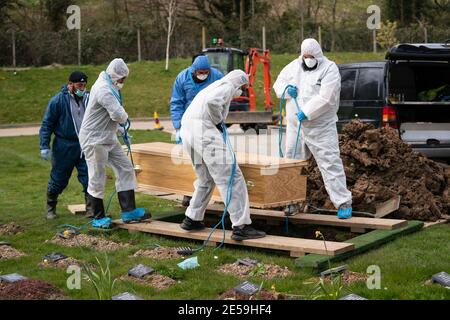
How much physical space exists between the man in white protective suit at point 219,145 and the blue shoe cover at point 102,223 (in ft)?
5.26

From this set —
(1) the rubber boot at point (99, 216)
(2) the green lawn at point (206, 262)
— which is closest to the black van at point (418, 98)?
(2) the green lawn at point (206, 262)

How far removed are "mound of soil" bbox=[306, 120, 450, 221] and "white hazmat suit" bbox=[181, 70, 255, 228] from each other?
5.83 ft

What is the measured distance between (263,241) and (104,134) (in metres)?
2.38

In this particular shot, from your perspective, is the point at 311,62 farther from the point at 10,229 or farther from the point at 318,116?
the point at 10,229

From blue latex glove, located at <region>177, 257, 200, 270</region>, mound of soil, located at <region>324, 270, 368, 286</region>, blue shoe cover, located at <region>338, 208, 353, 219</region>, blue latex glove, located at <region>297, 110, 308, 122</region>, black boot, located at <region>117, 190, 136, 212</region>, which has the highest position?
blue latex glove, located at <region>297, 110, 308, 122</region>

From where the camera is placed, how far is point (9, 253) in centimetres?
752

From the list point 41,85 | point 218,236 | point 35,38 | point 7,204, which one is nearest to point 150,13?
point 35,38

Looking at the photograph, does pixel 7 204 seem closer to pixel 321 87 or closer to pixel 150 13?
pixel 321 87

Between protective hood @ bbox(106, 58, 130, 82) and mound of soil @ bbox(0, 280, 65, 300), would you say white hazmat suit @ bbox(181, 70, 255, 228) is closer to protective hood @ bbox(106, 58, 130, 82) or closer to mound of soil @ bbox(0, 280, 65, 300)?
protective hood @ bbox(106, 58, 130, 82)

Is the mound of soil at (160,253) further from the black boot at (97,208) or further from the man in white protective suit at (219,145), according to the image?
the black boot at (97,208)

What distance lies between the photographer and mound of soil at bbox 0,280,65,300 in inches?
225

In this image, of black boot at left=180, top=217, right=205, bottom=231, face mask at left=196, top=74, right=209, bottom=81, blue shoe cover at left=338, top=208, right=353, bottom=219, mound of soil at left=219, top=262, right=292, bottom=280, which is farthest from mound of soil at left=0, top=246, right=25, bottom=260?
blue shoe cover at left=338, top=208, right=353, bottom=219

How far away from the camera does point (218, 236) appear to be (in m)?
7.75

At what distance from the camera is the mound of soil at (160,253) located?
7332 millimetres
